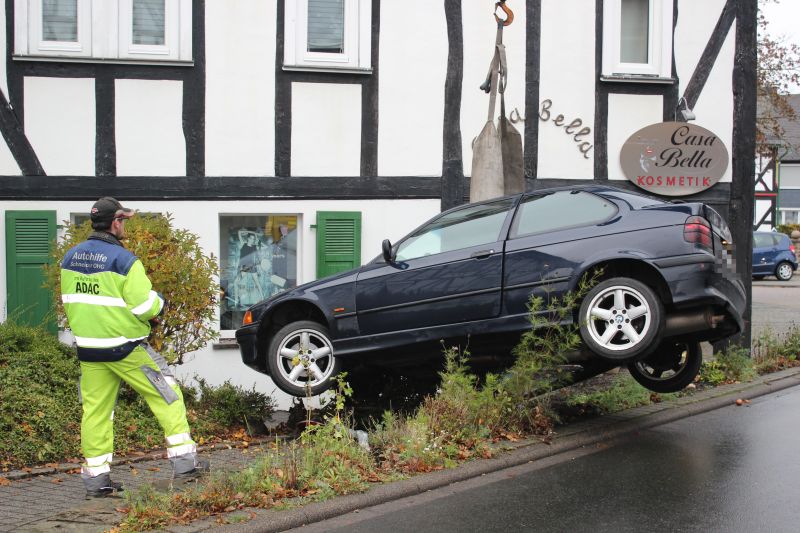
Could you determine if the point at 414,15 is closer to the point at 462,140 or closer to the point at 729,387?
the point at 462,140

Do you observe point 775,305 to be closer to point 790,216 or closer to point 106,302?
point 106,302

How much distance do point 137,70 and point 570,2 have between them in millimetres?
5318

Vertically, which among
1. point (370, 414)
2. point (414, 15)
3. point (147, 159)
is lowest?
point (370, 414)

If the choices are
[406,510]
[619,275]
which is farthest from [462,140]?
[406,510]

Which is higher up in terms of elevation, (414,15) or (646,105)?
(414,15)

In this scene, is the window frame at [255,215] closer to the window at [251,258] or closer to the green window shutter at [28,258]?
the window at [251,258]

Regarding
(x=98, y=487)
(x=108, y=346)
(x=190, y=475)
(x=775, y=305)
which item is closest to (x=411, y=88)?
(x=108, y=346)

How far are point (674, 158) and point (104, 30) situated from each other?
276 inches

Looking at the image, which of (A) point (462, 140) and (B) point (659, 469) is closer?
(B) point (659, 469)

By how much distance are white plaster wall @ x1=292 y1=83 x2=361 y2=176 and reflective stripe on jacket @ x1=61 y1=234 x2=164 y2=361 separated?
5.52m

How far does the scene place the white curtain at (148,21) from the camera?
11.6 metres

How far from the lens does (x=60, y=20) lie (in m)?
11.4

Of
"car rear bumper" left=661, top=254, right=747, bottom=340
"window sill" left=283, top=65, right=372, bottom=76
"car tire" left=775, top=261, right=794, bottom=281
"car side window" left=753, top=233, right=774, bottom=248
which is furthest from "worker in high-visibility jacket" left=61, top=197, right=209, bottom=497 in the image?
"car tire" left=775, top=261, right=794, bottom=281

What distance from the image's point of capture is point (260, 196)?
1178 centimetres
